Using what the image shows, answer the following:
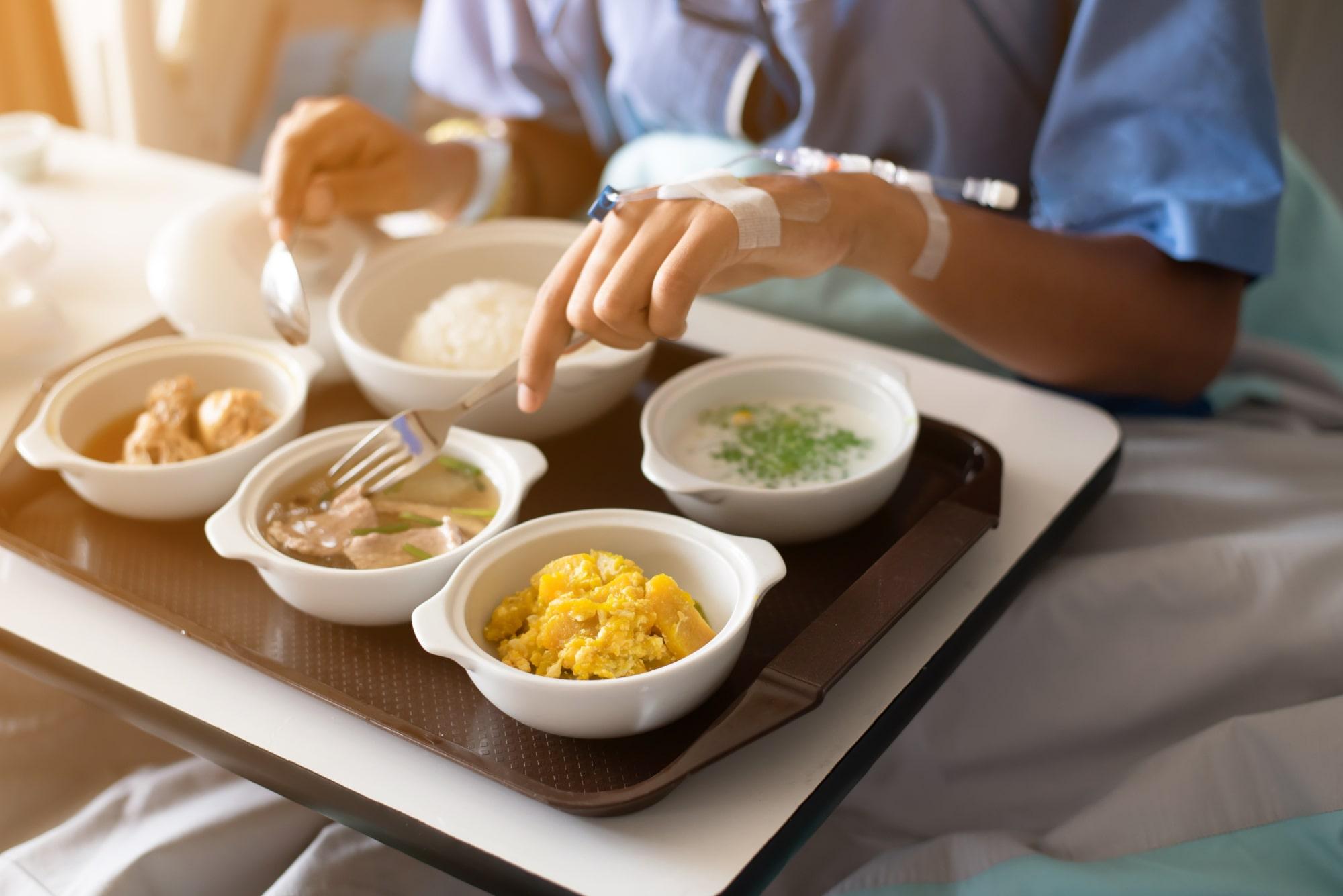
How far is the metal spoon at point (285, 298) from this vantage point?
129 cm

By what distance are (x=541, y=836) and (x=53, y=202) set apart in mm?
1535

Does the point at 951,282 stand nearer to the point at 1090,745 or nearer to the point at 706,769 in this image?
the point at 1090,745

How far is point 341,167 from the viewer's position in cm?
151

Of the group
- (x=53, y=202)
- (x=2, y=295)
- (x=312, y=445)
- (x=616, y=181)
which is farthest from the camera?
(x=53, y=202)

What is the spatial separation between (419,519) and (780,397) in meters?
0.42

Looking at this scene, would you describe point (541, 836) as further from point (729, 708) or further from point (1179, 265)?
point (1179, 265)

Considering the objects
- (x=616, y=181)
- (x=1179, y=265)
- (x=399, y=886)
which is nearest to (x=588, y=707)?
(x=399, y=886)

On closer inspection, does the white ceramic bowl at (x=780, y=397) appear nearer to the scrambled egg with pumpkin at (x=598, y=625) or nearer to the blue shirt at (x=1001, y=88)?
the scrambled egg with pumpkin at (x=598, y=625)

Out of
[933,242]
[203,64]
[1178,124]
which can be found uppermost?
[1178,124]

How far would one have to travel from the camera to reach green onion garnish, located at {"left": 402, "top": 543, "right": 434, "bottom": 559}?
0.98m

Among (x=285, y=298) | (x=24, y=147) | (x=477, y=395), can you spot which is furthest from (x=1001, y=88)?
(x=24, y=147)

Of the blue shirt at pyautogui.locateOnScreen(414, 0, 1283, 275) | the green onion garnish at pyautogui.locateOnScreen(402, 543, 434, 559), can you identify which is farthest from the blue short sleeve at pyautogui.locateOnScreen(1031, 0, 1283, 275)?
the green onion garnish at pyautogui.locateOnScreen(402, 543, 434, 559)

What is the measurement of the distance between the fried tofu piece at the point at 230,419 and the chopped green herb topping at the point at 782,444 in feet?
1.49

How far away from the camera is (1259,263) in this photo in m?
1.29
